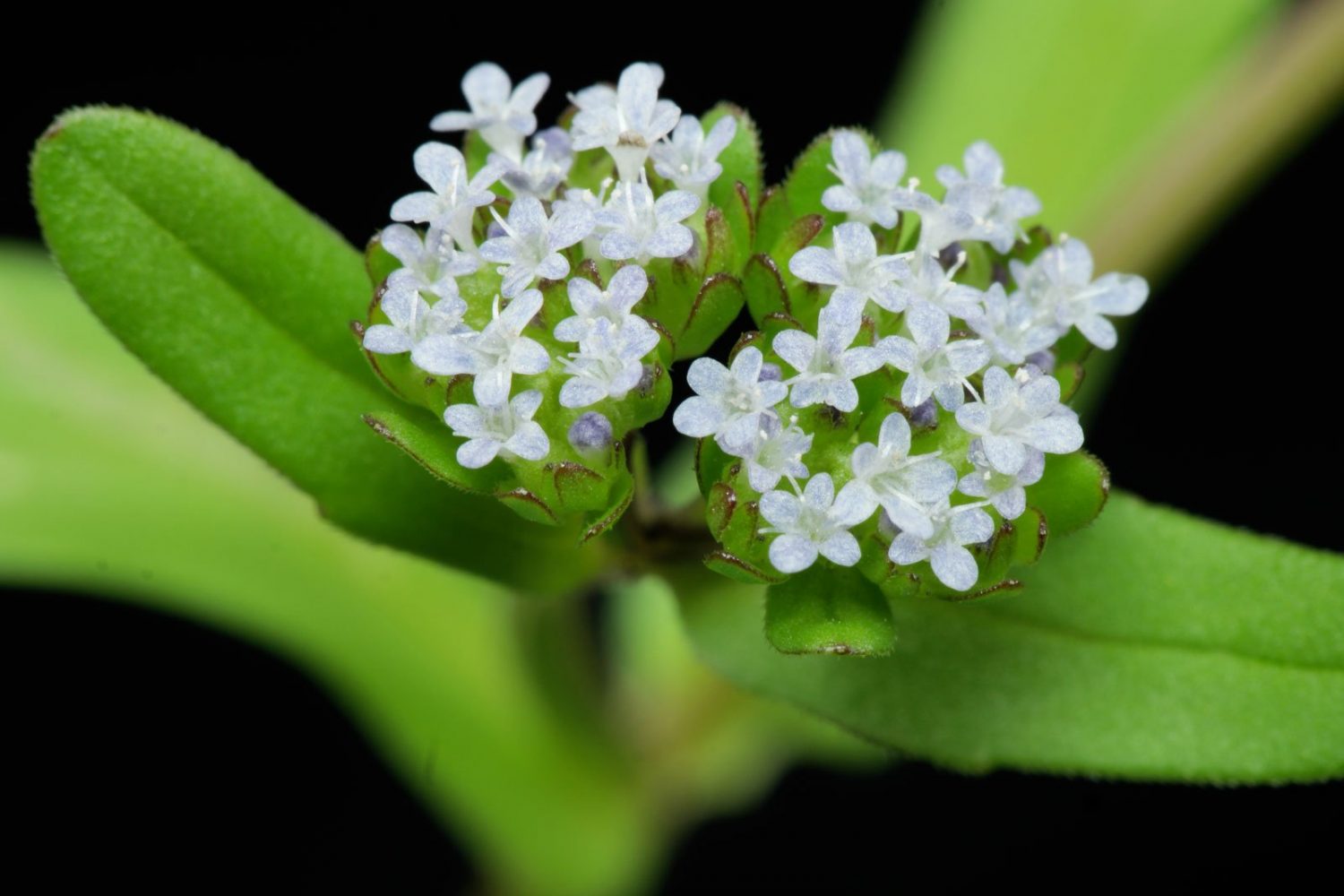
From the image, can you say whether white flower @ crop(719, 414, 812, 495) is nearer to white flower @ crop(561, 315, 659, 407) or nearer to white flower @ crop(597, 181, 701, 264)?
white flower @ crop(561, 315, 659, 407)

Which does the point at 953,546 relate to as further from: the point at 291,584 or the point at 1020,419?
the point at 291,584

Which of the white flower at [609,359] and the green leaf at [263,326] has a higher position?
the white flower at [609,359]

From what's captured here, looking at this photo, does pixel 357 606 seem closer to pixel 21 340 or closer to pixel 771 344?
pixel 21 340

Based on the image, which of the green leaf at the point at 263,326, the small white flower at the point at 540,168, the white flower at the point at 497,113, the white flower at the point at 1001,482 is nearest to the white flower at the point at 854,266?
the white flower at the point at 1001,482

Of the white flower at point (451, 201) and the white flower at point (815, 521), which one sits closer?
the white flower at point (815, 521)

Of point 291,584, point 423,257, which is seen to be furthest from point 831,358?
point 291,584

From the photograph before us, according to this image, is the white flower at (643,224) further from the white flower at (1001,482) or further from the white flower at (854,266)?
the white flower at (1001,482)

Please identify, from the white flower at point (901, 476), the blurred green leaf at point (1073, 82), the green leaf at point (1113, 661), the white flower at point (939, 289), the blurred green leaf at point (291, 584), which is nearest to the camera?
the white flower at point (901, 476)
